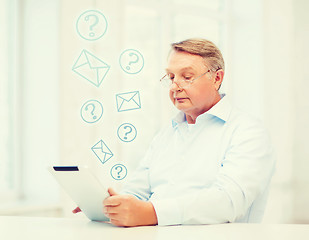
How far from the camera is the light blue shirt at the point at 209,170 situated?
1415 mm

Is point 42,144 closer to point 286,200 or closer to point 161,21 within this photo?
point 161,21

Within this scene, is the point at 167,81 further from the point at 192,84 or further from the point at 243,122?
the point at 243,122

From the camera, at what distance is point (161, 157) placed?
182cm

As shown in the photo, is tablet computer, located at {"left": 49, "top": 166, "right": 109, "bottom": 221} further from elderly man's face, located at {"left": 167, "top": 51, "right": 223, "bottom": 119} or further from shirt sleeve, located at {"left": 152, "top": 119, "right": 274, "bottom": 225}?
elderly man's face, located at {"left": 167, "top": 51, "right": 223, "bottom": 119}

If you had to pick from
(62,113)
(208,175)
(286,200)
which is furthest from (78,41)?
(286,200)

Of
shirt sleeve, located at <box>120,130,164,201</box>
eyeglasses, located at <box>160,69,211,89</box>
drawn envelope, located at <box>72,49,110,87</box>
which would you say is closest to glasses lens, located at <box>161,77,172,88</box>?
eyeglasses, located at <box>160,69,211,89</box>

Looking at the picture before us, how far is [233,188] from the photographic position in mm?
1468

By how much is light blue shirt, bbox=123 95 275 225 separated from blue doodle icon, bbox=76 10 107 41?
1.37m

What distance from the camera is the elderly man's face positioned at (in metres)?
1.77

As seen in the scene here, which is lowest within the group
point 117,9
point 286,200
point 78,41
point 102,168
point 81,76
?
point 286,200

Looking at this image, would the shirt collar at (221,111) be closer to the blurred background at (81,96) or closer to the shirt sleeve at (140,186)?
the shirt sleeve at (140,186)

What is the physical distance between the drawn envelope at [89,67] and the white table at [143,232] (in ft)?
5.65

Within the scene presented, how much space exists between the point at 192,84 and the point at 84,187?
655 mm

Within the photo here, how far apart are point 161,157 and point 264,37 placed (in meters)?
2.62
